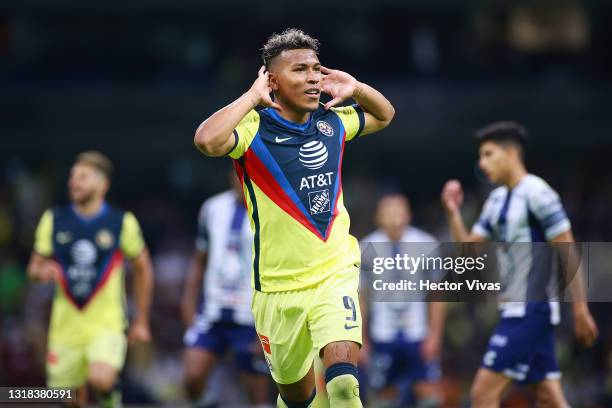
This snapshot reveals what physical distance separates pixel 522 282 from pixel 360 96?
2.05 metres

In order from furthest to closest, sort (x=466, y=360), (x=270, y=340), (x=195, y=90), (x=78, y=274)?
(x=195, y=90), (x=466, y=360), (x=78, y=274), (x=270, y=340)

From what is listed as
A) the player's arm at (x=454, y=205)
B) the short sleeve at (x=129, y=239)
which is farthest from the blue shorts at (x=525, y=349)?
the short sleeve at (x=129, y=239)

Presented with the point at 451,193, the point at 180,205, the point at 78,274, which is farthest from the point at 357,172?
the point at 451,193

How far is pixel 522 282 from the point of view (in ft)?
27.6

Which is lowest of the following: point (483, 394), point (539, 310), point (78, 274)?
point (483, 394)

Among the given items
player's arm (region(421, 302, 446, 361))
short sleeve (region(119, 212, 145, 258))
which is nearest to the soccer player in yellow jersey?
short sleeve (region(119, 212, 145, 258))

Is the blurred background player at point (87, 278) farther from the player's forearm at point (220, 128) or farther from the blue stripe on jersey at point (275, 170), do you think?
the player's forearm at point (220, 128)

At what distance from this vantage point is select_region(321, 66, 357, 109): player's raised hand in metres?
7.23

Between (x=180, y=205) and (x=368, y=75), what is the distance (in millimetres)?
4144

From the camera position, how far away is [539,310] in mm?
8508

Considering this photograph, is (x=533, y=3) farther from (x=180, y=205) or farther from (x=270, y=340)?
(x=270, y=340)

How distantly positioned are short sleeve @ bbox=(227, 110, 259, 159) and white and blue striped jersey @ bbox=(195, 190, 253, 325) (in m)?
3.92

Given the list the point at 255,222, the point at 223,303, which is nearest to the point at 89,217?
the point at 223,303

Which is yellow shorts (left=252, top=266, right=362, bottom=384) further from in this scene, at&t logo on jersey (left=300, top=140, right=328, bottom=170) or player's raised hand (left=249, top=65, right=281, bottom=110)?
player's raised hand (left=249, top=65, right=281, bottom=110)
